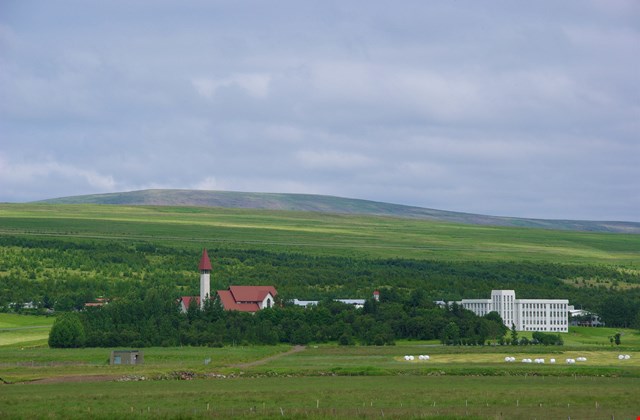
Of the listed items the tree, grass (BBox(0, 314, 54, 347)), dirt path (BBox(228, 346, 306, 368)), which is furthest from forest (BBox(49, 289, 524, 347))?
dirt path (BBox(228, 346, 306, 368))

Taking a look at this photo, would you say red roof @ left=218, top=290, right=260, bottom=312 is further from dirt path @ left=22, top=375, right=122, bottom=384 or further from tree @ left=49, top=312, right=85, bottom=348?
dirt path @ left=22, top=375, right=122, bottom=384

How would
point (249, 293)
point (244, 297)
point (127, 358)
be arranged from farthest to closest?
point (249, 293)
point (244, 297)
point (127, 358)

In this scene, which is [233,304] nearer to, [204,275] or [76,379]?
[204,275]

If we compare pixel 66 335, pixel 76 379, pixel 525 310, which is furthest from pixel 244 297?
pixel 76 379

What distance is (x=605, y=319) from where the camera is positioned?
184 meters

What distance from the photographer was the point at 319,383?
271 ft

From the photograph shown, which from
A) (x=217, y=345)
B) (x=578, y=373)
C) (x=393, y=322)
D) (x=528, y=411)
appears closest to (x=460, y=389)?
(x=528, y=411)

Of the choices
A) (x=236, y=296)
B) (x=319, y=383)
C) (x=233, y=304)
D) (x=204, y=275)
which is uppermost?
(x=204, y=275)

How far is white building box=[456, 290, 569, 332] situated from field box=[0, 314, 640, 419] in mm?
50110

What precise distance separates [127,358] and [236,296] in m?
57.9

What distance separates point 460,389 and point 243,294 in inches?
3677

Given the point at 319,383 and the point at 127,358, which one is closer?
the point at 319,383

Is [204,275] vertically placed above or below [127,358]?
above

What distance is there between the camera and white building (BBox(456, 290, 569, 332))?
180 m
